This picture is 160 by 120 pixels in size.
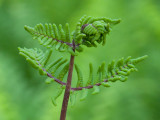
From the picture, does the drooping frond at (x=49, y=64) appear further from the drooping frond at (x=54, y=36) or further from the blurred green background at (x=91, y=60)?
the blurred green background at (x=91, y=60)

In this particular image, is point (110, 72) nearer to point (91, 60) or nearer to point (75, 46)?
point (75, 46)

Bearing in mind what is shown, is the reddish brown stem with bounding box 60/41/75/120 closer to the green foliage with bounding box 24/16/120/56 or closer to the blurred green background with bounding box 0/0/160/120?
the green foliage with bounding box 24/16/120/56

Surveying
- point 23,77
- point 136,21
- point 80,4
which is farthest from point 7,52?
point 136,21

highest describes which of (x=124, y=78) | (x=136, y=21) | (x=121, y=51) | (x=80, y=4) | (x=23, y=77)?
(x=80, y=4)

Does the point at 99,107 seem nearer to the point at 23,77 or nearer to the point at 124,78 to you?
the point at 23,77

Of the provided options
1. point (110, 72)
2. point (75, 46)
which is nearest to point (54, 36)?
point (75, 46)

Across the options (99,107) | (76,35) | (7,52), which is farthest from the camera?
(7,52)

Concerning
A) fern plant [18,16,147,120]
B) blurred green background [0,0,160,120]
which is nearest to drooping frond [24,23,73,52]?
fern plant [18,16,147,120]
